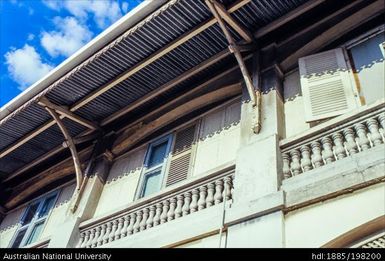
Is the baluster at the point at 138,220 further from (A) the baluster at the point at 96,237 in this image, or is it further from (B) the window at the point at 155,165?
(A) the baluster at the point at 96,237

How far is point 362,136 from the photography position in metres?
4.61

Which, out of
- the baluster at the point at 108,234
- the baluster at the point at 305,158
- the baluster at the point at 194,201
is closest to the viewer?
the baluster at the point at 305,158

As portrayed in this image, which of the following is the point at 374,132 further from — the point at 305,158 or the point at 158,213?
the point at 158,213

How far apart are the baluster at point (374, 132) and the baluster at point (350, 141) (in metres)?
0.20

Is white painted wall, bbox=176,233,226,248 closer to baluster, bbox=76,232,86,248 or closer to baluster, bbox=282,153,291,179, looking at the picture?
baluster, bbox=282,153,291,179

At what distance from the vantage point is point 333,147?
483cm

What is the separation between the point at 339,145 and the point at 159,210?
2.78m

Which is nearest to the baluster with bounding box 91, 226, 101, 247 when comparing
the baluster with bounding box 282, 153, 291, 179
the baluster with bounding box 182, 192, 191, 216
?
the baluster with bounding box 182, 192, 191, 216

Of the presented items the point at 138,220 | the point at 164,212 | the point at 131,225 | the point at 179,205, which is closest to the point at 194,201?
the point at 179,205

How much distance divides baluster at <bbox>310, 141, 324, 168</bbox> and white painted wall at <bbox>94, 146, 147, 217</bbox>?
3.45m

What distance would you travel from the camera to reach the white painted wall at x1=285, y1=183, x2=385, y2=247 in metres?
3.98

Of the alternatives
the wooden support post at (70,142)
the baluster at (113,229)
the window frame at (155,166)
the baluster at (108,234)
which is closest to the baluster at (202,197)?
the window frame at (155,166)

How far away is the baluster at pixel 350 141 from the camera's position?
459 cm

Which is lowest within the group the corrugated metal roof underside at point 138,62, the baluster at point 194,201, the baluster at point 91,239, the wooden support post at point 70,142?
the baluster at point 91,239
